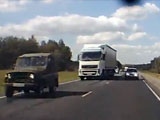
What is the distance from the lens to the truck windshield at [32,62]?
2459 centimetres

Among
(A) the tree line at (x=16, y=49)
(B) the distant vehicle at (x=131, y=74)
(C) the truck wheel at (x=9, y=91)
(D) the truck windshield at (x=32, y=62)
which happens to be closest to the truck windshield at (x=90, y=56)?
(B) the distant vehicle at (x=131, y=74)

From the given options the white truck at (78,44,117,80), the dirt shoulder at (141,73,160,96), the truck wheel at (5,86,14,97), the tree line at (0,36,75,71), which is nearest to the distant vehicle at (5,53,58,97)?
the truck wheel at (5,86,14,97)

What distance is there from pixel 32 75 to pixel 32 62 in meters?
1.80

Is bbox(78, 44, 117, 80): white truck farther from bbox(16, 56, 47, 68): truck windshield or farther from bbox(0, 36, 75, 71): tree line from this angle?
bbox(0, 36, 75, 71): tree line

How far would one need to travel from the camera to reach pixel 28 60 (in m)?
24.8

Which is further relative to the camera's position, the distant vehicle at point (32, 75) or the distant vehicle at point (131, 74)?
the distant vehicle at point (131, 74)

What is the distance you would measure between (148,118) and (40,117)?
11.1 feet

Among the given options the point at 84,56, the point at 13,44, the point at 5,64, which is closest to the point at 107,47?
the point at 84,56

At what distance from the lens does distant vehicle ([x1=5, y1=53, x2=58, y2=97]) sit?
75.7 feet

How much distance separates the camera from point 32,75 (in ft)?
75.6

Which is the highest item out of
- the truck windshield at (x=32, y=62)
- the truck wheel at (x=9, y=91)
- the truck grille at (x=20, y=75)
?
the truck windshield at (x=32, y=62)

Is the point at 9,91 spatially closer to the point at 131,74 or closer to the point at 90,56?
the point at 90,56

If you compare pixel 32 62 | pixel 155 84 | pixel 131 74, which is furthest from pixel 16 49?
pixel 32 62

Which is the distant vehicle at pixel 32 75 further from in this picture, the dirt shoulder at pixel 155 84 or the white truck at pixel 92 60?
the white truck at pixel 92 60
